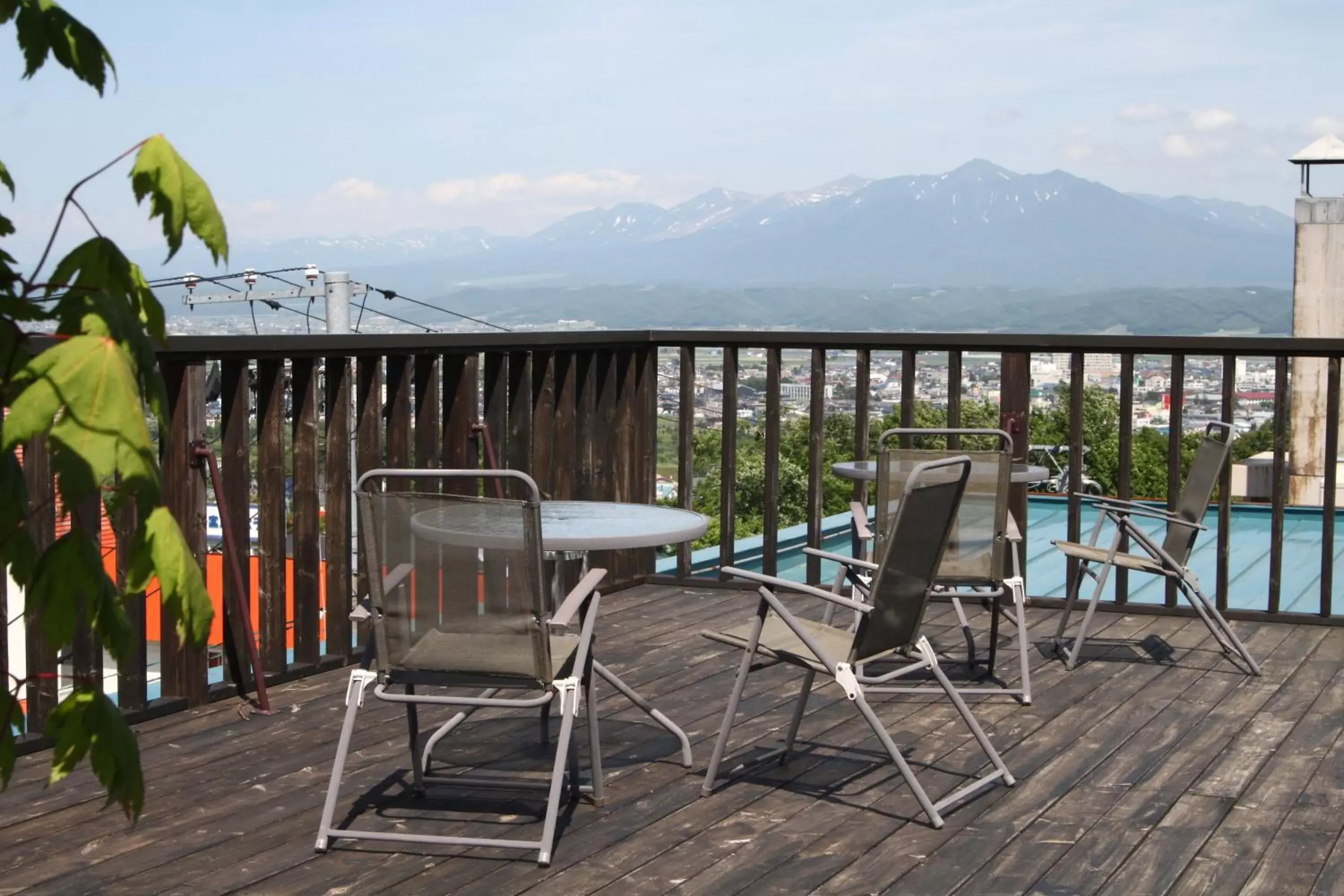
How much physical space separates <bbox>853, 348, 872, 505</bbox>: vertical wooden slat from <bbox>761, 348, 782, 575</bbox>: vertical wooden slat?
1.14 feet

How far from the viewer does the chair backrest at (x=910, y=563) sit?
11.9ft

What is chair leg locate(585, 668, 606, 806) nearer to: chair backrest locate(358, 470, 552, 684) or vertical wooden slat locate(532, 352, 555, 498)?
chair backrest locate(358, 470, 552, 684)

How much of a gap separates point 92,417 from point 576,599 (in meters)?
2.25

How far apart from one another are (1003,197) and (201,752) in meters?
194

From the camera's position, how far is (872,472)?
5.66 m

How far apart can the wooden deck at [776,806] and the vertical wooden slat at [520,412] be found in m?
1.18

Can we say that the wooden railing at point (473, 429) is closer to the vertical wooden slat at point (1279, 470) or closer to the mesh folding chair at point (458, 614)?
the vertical wooden slat at point (1279, 470)

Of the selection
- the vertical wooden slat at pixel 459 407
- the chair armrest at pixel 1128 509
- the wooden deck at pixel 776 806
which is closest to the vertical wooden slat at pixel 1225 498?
the chair armrest at pixel 1128 509

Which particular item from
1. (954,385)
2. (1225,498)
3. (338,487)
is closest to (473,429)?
(338,487)

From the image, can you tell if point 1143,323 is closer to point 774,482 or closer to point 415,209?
point 774,482

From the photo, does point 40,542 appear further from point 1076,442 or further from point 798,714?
point 1076,442

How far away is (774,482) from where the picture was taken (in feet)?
21.9

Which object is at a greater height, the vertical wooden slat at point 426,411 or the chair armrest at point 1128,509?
the vertical wooden slat at point 426,411

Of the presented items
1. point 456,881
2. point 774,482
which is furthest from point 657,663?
point 456,881
